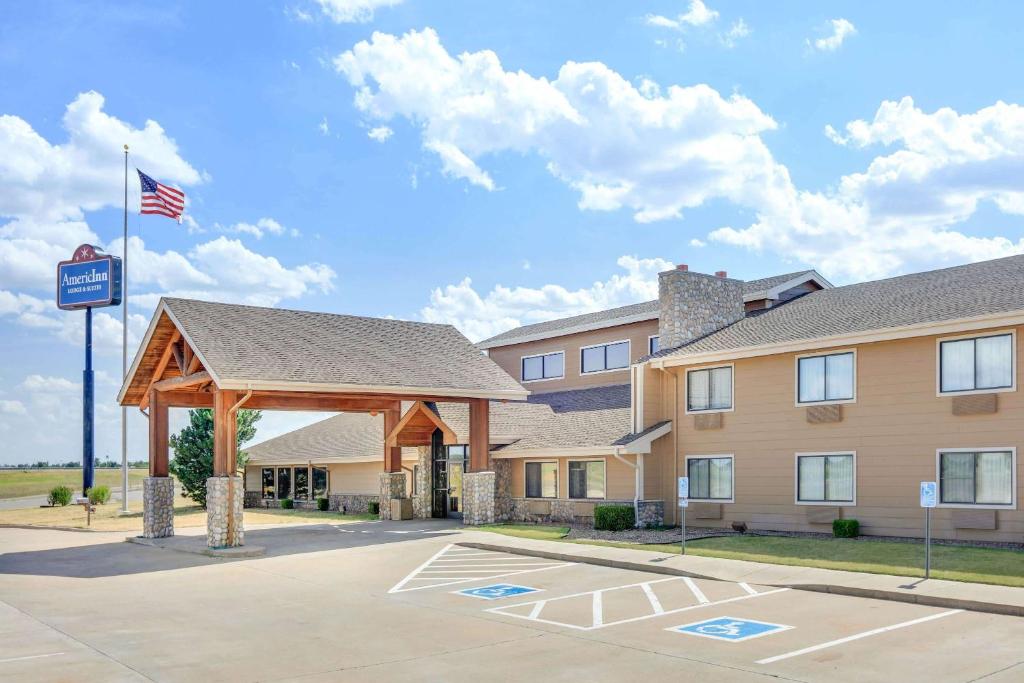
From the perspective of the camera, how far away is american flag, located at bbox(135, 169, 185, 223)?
1543 inches

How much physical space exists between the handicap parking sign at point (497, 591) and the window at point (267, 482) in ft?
105

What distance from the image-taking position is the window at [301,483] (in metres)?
43.7

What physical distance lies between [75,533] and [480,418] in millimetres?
14312

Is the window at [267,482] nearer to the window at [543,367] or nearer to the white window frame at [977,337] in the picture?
the window at [543,367]

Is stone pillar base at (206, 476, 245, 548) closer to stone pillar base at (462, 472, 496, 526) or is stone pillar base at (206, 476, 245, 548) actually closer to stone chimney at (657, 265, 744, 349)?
stone pillar base at (462, 472, 496, 526)

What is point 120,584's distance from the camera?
61.4ft

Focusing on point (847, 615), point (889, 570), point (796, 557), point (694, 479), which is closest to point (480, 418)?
point (694, 479)

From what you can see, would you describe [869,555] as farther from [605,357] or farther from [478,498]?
[605,357]

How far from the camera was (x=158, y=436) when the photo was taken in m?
28.5

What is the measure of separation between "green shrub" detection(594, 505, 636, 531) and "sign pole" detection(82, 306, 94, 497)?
3251cm

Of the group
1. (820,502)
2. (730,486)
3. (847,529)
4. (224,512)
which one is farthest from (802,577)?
(224,512)

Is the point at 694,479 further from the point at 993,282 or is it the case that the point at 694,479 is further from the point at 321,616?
the point at 321,616

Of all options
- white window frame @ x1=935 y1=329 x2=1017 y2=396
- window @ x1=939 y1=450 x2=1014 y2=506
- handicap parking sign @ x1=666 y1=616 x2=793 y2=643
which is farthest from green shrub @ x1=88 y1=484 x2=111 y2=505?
handicap parking sign @ x1=666 y1=616 x2=793 y2=643

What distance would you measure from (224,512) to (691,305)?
15343 mm
